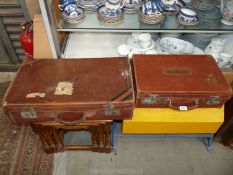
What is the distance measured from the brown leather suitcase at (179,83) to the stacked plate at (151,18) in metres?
0.20

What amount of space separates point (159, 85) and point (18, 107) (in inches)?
27.4

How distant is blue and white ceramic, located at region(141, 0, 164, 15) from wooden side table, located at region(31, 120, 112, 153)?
64 centimetres

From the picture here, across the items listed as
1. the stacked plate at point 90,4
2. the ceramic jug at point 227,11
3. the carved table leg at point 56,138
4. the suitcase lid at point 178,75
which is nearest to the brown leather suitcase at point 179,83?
the suitcase lid at point 178,75

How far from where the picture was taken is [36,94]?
43.1 inches

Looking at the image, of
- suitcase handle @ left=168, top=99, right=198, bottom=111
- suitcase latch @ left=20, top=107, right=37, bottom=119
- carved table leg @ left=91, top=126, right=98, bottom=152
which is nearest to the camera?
Answer: suitcase latch @ left=20, top=107, right=37, bottom=119

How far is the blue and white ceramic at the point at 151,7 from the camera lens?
Answer: 3.92 feet

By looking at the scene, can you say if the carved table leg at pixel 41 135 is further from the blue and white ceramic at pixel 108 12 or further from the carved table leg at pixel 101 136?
the blue and white ceramic at pixel 108 12

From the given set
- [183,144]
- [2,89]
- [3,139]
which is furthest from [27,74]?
[183,144]

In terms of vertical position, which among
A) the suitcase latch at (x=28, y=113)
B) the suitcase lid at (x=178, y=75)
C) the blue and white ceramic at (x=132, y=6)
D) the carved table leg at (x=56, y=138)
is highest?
the blue and white ceramic at (x=132, y=6)

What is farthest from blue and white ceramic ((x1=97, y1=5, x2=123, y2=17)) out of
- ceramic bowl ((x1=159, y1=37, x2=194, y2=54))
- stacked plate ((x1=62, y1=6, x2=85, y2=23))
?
ceramic bowl ((x1=159, y1=37, x2=194, y2=54))

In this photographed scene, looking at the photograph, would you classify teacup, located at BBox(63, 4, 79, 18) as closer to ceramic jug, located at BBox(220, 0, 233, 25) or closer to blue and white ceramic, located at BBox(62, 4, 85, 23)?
blue and white ceramic, located at BBox(62, 4, 85, 23)

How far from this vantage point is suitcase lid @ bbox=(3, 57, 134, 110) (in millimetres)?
1065

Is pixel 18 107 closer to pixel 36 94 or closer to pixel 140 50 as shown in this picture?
pixel 36 94

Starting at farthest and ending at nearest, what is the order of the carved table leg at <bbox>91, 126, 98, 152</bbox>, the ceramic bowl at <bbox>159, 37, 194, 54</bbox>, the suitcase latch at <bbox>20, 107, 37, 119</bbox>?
the ceramic bowl at <bbox>159, 37, 194, 54</bbox> < the carved table leg at <bbox>91, 126, 98, 152</bbox> < the suitcase latch at <bbox>20, 107, 37, 119</bbox>
